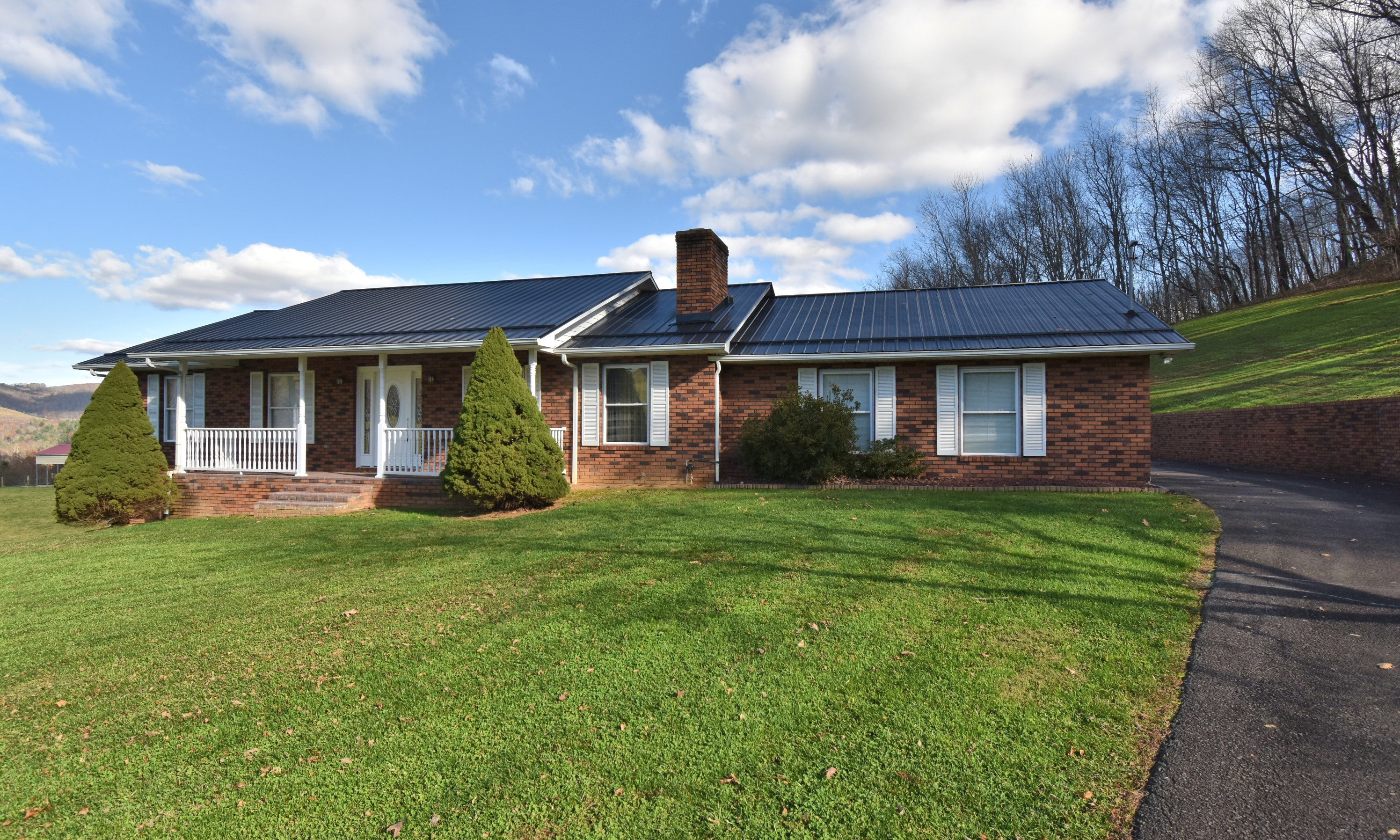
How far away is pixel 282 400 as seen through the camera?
51.5ft

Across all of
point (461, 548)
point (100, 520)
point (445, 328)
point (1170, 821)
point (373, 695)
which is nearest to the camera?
point (1170, 821)

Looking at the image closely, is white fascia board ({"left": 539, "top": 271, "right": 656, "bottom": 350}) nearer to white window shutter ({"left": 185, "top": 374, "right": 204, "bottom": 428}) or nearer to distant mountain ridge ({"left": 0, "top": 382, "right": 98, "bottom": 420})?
white window shutter ({"left": 185, "top": 374, "right": 204, "bottom": 428})

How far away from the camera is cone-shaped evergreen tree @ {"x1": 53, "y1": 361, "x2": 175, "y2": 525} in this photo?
11273mm

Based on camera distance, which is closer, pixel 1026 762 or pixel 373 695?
pixel 1026 762

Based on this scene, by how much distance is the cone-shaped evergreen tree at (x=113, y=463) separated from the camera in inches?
444

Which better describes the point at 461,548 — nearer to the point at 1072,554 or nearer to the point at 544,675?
the point at 544,675

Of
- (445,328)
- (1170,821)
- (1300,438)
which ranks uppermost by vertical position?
(445,328)

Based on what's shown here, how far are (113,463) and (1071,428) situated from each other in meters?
16.1

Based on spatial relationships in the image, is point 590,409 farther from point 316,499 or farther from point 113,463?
point 113,463

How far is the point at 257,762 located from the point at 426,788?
92 cm

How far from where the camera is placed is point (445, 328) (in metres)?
13.4

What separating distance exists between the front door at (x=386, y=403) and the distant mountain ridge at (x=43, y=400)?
69910mm

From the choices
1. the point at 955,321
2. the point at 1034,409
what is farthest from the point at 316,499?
the point at 1034,409

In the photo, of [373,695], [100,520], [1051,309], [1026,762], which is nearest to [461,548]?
[373,695]
